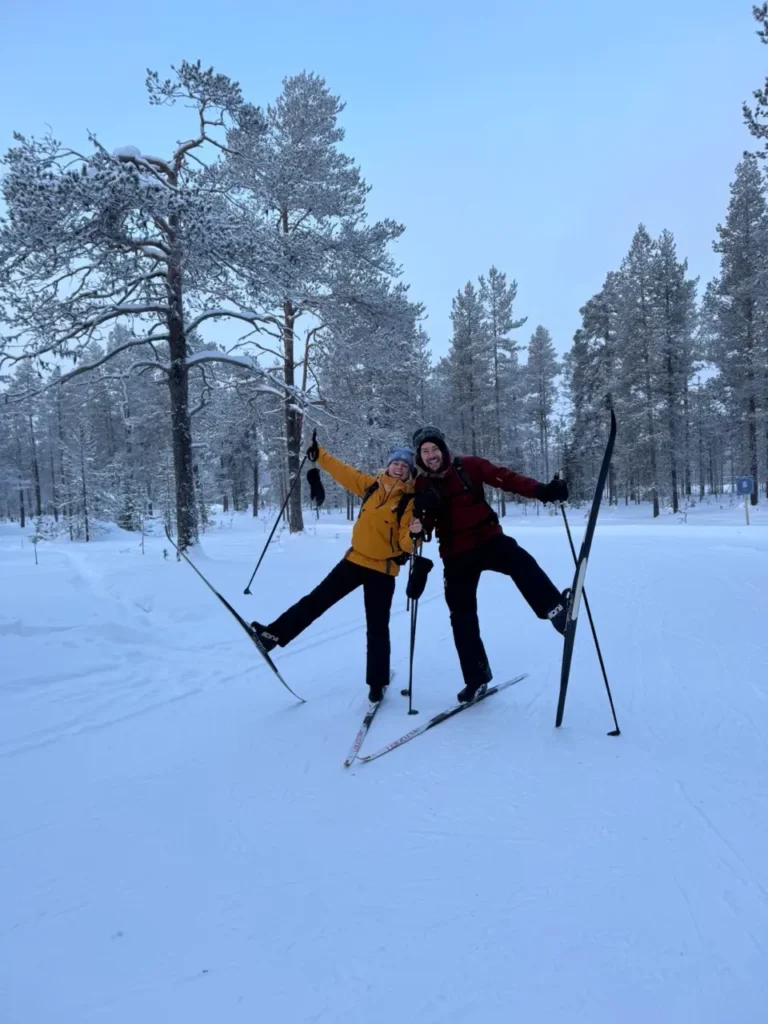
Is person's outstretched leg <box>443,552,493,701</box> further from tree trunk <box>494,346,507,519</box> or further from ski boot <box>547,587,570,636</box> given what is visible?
tree trunk <box>494,346,507,519</box>

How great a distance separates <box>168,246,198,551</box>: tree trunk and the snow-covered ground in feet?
20.0

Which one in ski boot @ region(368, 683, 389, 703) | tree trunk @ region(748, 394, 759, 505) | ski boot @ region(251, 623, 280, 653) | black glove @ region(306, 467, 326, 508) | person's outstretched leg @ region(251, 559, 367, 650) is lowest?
ski boot @ region(368, 683, 389, 703)

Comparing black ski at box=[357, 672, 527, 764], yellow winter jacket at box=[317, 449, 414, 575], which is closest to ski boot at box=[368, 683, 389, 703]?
black ski at box=[357, 672, 527, 764]

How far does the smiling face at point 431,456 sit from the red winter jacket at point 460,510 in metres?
0.06

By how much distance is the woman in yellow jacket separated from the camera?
444cm

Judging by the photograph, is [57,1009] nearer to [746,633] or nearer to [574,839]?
[574,839]

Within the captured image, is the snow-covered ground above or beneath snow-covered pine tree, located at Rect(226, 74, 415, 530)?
beneath

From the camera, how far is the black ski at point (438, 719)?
348 centimetres

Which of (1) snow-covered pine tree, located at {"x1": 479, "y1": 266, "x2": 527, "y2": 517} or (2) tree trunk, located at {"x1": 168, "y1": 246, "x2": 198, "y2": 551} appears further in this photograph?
(1) snow-covered pine tree, located at {"x1": 479, "y1": 266, "x2": 527, "y2": 517}

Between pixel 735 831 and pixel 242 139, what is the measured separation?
13.2 metres

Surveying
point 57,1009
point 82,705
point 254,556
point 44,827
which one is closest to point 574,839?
point 57,1009

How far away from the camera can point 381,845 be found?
2537 millimetres

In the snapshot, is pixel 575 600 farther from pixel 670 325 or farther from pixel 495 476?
pixel 670 325

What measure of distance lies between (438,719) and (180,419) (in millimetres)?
9595
